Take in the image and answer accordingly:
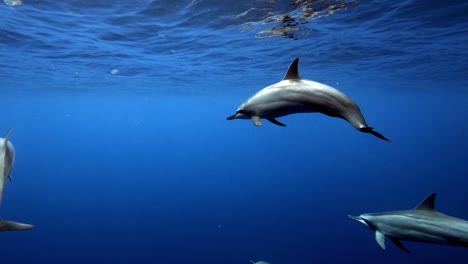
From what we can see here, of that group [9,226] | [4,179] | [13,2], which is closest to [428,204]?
[9,226]

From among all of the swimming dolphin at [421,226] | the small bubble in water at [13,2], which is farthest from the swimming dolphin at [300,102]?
the small bubble in water at [13,2]

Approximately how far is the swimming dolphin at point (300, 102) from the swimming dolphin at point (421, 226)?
287 centimetres

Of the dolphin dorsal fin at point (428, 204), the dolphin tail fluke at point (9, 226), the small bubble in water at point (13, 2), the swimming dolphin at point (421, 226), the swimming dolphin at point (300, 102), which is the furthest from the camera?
the small bubble in water at point (13, 2)

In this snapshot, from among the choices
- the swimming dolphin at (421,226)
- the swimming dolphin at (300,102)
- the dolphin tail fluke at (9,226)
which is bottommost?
the swimming dolphin at (421,226)

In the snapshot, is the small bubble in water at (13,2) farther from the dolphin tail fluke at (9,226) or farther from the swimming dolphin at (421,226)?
the swimming dolphin at (421,226)

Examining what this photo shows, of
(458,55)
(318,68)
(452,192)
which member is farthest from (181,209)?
(452,192)

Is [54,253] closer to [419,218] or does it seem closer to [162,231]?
[162,231]

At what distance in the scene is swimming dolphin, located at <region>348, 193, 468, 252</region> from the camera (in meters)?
5.11

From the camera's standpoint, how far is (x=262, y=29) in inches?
596

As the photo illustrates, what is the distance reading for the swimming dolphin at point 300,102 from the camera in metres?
Answer: 3.77

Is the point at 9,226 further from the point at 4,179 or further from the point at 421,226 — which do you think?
the point at 421,226

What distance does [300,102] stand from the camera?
413cm

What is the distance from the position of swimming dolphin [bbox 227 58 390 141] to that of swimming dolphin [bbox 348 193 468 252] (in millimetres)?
2870

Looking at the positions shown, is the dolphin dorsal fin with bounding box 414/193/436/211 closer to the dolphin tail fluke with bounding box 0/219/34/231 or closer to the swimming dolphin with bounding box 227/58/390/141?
the swimming dolphin with bounding box 227/58/390/141
